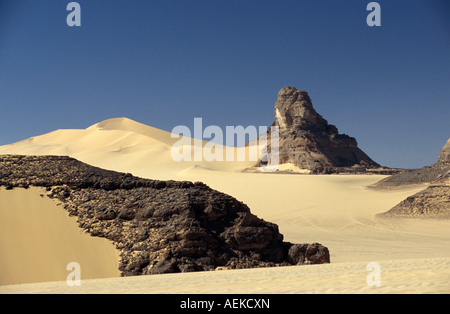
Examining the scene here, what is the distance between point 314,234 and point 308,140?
32.7 m

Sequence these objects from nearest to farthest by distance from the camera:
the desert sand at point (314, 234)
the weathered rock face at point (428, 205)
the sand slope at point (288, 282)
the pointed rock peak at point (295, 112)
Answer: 1. the sand slope at point (288, 282)
2. the desert sand at point (314, 234)
3. the weathered rock face at point (428, 205)
4. the pointed rock peak at point (295, 112)

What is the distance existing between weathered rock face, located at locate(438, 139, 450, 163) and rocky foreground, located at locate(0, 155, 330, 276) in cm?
2778

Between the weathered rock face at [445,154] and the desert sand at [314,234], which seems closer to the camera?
the desert sand at [314,234]

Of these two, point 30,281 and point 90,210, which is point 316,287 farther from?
point 90,210

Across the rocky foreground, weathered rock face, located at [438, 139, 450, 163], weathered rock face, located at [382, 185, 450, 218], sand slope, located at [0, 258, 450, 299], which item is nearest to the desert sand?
sand slope, located at [0, 258, 450, 299]

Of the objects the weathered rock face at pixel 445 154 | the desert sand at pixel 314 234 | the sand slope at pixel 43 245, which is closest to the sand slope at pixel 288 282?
the desert sand at pixel 314 234

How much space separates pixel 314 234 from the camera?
72.9 ft

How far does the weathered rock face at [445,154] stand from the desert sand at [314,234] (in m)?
3.55

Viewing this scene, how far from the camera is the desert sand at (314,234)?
7770mm

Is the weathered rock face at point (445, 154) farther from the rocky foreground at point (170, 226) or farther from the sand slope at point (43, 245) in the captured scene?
the sand slope at point (43, 245)

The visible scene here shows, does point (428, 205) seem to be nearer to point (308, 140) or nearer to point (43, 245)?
point (43, 245)
